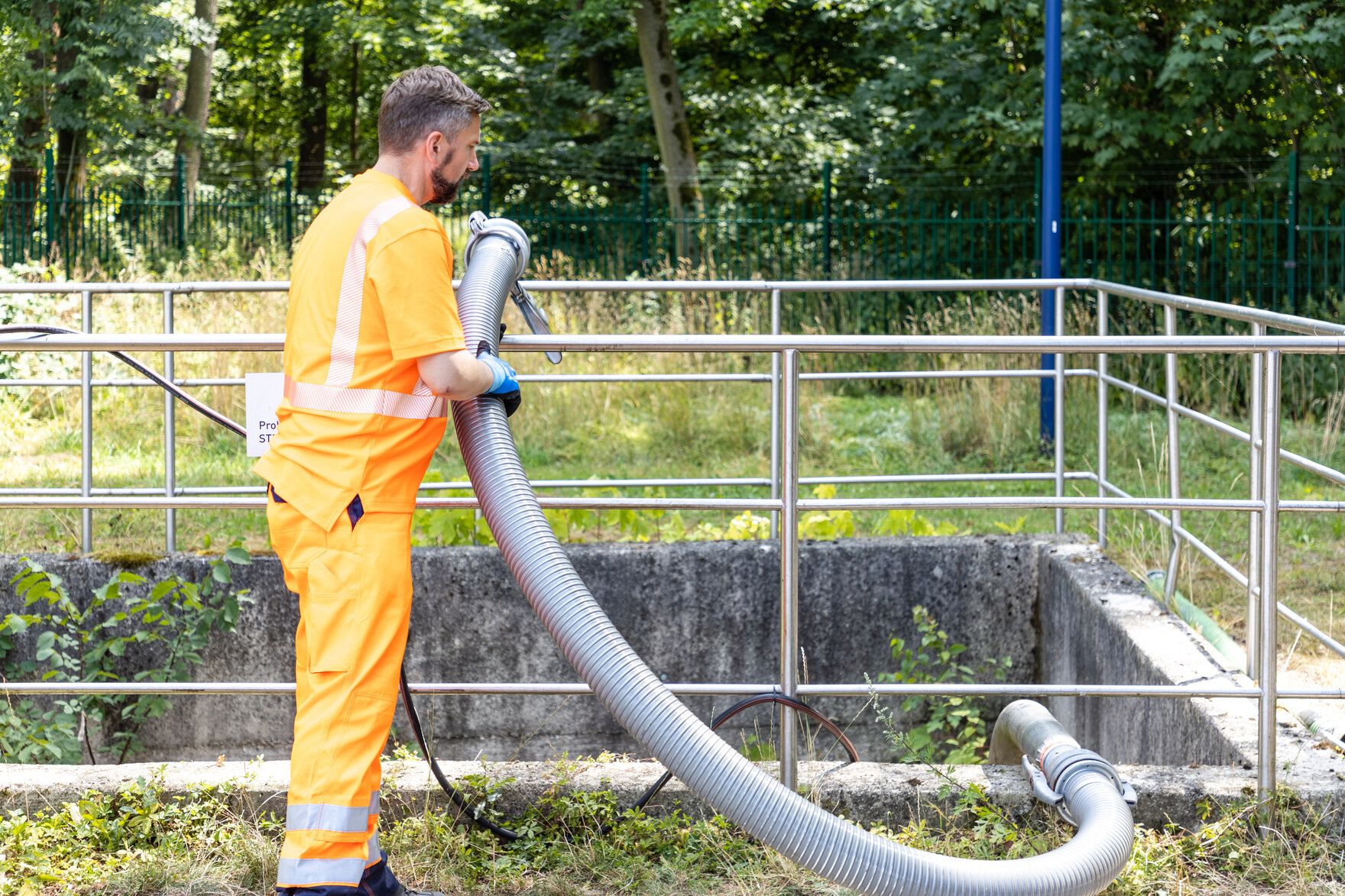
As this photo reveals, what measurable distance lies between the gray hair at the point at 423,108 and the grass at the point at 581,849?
171cm

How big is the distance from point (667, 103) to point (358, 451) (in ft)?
49.1

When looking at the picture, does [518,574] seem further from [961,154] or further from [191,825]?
[961,154]

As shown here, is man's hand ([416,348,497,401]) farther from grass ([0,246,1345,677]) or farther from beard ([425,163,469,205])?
grass ([0,246,1345,677])

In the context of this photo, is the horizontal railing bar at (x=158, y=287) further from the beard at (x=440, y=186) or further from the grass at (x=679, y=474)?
the beard at (x=440, y=186)

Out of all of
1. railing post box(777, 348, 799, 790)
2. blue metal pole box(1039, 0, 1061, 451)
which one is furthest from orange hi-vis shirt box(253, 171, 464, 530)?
blue metal pole box(1039, 0, 1061, 451)

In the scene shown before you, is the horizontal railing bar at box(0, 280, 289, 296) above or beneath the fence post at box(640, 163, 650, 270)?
beneath

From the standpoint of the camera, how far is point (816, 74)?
21.0 meters

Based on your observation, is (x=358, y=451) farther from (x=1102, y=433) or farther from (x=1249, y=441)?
(x=1102, y=433)

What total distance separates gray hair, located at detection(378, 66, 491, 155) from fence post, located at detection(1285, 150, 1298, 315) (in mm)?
11470

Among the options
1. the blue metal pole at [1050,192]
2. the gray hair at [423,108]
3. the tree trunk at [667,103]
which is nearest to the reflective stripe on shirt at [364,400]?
the gray hair at [423,108]

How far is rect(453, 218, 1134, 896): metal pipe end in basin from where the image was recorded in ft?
8.33

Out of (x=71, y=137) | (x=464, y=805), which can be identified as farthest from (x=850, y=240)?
(x=464, y=805)

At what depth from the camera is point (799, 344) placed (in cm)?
315

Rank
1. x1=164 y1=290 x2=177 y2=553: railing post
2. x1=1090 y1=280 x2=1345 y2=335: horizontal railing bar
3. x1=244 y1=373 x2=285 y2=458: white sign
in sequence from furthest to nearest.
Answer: x1=164 y1=290 x2=177 y2=553: railing post
x1=244 y1=373 x2=285 y2=458: white sign
x1=1090 y1=280 x2=1345 y2=335: horizontal railing bar
